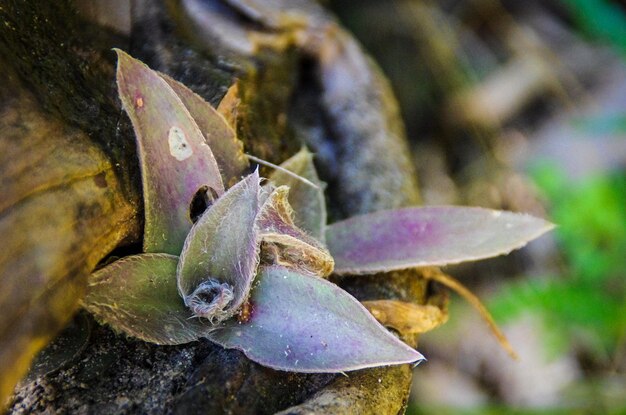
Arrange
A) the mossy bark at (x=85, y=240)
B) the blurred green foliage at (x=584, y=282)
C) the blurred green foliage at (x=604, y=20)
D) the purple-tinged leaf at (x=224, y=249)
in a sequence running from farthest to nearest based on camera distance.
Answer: the blurred green foliage at (x=604, y=20)
the blurred green foliage at (x=584, y=282)
the purple-tinged leaf at (x=224, y=249)
the mossy bark at (x=85, y=240)

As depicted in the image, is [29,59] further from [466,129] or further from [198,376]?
[466,129]

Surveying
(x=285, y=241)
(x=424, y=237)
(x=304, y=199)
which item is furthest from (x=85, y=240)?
(x=424, y=237)

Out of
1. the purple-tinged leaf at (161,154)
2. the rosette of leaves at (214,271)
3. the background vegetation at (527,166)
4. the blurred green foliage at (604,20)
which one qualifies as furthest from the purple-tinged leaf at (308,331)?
the blurred green foliage at (604,20)

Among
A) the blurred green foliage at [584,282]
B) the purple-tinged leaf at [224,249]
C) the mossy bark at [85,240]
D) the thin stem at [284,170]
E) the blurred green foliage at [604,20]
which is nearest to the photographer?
the mossy bark at [85,240]

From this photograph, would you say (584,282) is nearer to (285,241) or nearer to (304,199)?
(304,199)

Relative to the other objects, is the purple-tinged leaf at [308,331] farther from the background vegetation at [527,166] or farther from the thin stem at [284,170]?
the background vegetation at [527,166]

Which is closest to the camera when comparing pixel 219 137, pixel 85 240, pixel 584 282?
pixel 85 240
